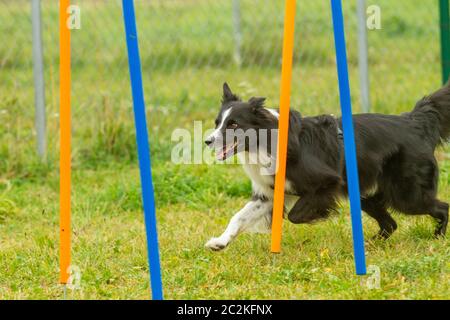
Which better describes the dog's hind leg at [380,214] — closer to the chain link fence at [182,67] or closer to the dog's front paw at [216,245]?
the dog's front paw at [216,245]

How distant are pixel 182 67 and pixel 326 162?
4.85 meters

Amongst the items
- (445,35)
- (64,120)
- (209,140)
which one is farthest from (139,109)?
(445,35)

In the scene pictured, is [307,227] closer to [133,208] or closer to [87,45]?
[133,208]

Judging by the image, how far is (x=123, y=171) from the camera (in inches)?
271

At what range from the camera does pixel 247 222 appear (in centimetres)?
489

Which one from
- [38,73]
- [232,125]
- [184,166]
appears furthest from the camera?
[38,73]

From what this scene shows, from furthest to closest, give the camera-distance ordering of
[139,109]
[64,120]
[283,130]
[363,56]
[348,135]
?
1. [363,56]
2. [283,130]
3. [348,135]
4. [64,120]
5. [139,109]

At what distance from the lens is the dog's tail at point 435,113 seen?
5.07 m

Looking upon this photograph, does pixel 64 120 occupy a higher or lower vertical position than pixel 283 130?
higher

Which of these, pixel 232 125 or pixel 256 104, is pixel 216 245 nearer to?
pixel 232 125

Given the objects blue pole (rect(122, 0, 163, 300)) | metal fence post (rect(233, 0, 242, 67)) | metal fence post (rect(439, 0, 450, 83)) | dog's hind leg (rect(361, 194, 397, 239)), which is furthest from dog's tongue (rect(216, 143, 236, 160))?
metal fence post (rect(233, 0, 242, 67))

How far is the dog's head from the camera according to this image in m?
4.82

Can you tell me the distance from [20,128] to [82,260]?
→ 2648 millimetres

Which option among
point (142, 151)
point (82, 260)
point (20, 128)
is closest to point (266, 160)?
point (82, 260)
